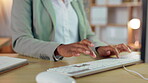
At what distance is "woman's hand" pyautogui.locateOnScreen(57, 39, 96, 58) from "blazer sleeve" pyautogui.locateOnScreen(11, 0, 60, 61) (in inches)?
4.6

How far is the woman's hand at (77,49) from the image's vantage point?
3.41 feet

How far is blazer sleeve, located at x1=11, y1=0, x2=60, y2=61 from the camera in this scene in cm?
122

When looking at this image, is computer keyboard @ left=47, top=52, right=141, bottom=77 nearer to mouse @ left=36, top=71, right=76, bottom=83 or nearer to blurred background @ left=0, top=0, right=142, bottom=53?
mouse @ left=36, top=71, right=76, bottom=83

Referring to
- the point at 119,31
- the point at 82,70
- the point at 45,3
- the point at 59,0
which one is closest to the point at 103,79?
the point at 82,70

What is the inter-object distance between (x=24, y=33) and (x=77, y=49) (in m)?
0.41

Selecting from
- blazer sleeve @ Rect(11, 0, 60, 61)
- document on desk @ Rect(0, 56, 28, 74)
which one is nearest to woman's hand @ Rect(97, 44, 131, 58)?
blazer sleeve @ Rect(11, 0, 60, 61)

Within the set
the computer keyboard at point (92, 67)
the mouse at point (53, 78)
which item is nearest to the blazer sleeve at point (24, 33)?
the computer keyboard at point (92, 67)

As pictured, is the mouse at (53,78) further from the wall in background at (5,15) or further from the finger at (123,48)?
the wall in background at (5,15)

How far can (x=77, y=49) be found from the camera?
1.05 m

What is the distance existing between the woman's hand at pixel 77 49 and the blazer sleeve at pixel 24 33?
4.6 inches

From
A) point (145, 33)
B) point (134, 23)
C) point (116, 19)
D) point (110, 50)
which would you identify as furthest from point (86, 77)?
point (116, 19)

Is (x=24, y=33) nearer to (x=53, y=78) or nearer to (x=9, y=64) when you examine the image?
(x=9, y=64)

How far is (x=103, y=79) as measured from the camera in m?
0.88

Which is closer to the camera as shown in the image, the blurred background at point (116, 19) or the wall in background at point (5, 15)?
the wall in background at point (5, 15)
